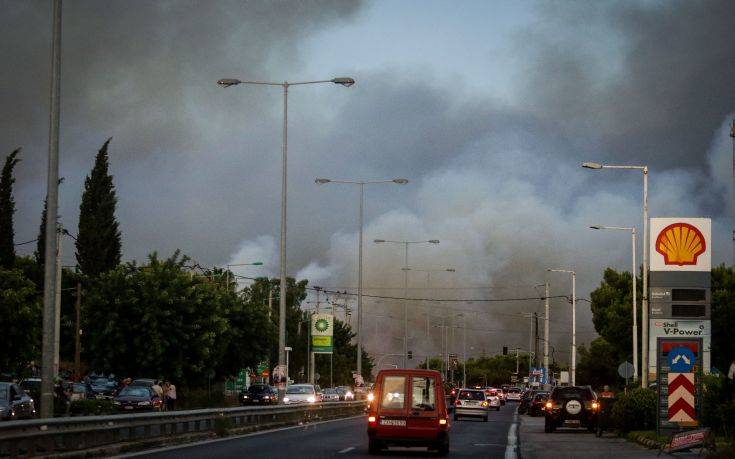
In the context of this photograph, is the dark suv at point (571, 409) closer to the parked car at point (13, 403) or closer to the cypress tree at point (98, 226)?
the parked car at point (13, 403)

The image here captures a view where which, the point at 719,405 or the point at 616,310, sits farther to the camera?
the point at 616,310

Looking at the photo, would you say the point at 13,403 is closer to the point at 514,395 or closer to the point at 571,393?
the point at 571,393

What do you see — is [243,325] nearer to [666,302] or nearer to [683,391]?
[666,302]

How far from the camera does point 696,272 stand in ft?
119

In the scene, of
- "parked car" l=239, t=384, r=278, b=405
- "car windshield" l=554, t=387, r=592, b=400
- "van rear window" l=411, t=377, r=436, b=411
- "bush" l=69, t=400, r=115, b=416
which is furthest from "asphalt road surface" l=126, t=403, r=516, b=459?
"parked car" l=239, t=384, r=278, b=405

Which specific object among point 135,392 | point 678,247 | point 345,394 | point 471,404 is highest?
point 678,247

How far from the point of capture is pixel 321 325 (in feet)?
319

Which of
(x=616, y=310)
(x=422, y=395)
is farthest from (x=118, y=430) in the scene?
(x=616, y=310)

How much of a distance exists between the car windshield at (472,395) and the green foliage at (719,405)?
27838mm

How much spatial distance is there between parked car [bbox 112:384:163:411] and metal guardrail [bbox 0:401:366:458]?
9.78m

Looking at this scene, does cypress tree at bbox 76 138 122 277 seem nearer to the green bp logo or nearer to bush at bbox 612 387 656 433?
the green bp logo

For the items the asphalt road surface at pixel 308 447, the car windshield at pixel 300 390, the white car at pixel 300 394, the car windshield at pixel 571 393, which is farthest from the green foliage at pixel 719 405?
the car windshield at pixel 300 390

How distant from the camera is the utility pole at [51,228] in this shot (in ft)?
70.6

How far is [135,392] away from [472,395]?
57.7ft
